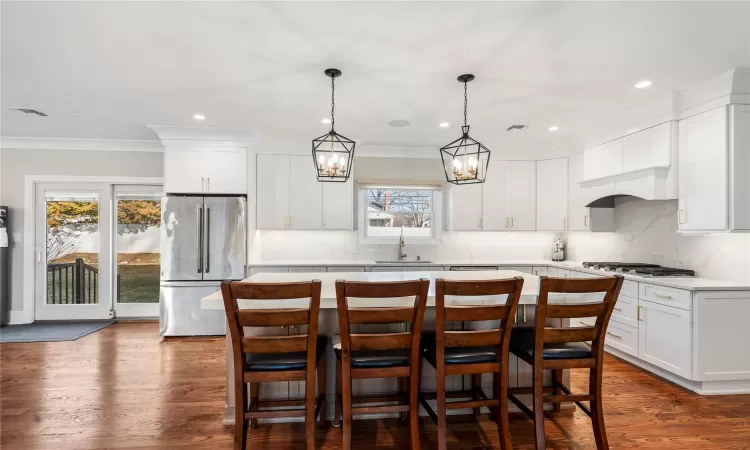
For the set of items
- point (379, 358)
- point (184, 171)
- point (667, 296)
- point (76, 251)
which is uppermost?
point (184, 171)

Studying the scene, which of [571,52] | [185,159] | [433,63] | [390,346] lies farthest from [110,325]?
[571,52]

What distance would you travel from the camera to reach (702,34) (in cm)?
221

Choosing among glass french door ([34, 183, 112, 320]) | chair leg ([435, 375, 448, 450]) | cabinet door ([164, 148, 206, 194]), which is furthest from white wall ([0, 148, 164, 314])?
chair leg ([435, 375, 448, 450])

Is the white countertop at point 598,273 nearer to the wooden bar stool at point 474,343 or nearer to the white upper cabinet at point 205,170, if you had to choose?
the wooden bar stool at point 474,343

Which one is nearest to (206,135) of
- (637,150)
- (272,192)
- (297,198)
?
(272,192)

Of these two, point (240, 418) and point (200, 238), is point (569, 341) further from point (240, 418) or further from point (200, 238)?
point (200, 238)

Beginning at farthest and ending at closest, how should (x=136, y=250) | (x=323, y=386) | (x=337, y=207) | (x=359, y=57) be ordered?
(x=136, y=250) → (x=337, y=207) → (x=359, y=57) → (x=323, y=386)

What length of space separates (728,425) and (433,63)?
3.15 meters

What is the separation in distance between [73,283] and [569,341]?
5.98 m

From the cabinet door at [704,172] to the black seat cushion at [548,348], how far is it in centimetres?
189

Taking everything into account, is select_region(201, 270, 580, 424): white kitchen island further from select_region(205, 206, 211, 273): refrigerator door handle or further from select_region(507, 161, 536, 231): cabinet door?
select_region(507, 161, 536, 231): cabinet door

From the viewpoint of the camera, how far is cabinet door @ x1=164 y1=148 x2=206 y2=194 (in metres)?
4.46

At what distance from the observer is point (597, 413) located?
83.0 inches

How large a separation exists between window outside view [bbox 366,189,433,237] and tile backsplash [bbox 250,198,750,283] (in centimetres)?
24
